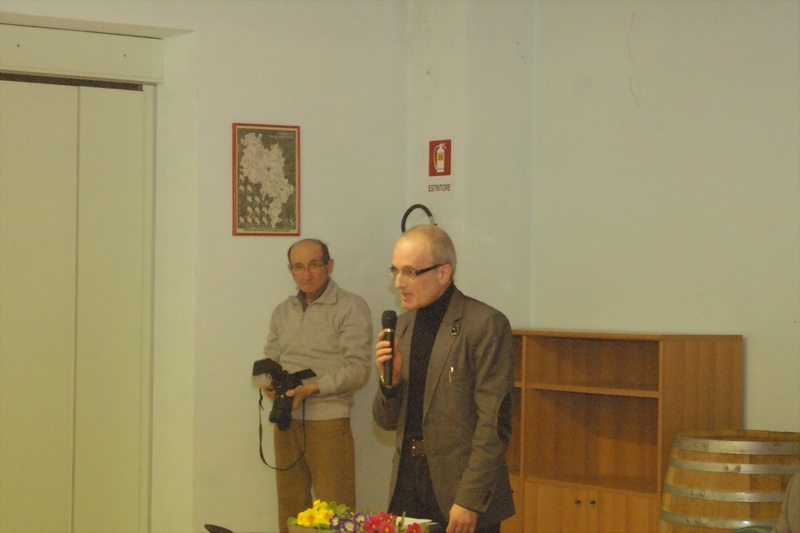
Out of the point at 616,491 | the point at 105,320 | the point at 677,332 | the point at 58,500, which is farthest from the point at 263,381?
the point at 677,332

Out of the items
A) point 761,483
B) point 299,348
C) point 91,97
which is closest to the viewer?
point 761,483

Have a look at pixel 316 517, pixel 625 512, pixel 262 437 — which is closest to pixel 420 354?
pixel 316 517

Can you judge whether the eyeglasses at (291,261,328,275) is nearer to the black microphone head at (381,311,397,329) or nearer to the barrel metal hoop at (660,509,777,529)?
the black microphone head at (381,311,397,329)

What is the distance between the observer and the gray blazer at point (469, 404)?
276cm

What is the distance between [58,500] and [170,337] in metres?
0.95

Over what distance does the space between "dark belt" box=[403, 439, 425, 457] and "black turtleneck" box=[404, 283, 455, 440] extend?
0.05 feet

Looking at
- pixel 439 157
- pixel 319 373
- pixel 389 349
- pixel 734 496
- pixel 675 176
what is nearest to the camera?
pixel 389 349

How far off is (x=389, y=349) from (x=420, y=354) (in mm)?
151

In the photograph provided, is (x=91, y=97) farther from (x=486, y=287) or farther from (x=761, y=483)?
(x=761, y=483)

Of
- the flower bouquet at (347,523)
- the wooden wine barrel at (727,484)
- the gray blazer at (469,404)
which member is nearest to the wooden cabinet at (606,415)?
the wooden wine barrel at (727,484)

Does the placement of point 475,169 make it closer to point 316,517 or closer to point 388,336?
point 388,336

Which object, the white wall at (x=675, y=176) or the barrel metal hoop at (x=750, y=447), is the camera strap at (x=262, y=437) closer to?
the white wall at (x=675, y=176)

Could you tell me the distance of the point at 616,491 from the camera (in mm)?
3932

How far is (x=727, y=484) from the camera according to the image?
3.30m
